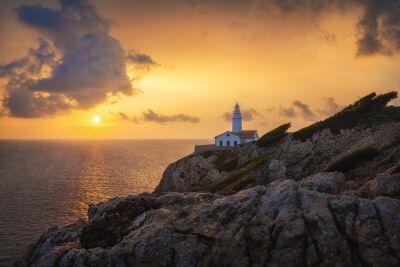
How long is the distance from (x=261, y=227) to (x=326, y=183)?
21.8 ft

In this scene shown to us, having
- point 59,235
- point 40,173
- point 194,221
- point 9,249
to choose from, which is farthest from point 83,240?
point 40,173

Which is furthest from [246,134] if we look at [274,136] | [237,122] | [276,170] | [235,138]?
[276,170]

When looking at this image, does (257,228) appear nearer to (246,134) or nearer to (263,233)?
(263,233)

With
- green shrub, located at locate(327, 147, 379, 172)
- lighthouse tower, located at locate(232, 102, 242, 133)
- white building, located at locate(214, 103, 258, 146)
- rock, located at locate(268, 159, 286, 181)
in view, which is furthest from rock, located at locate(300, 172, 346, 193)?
lighthouse tower, located at locate(232, 102, 242, 133)

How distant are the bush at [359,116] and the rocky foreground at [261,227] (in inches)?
380

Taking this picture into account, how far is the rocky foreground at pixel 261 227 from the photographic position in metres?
18.8

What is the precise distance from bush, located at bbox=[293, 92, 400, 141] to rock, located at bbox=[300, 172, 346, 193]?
17571mm

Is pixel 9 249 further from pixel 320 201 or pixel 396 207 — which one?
pixel 396 207

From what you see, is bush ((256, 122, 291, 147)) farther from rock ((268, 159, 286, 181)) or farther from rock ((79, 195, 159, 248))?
rock ((79, 195, 159, 248))

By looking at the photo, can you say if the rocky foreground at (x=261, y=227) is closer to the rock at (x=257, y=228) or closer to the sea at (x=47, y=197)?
the rock at (x=257, y=228)

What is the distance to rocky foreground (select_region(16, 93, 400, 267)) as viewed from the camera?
18844 millimetres

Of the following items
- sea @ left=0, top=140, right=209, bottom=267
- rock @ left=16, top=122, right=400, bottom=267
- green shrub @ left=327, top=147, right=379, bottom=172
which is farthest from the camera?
sea @ left=0, top=140, right=209, bottom=267

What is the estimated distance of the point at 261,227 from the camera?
20781mm

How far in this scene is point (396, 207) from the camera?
19.3 meters
